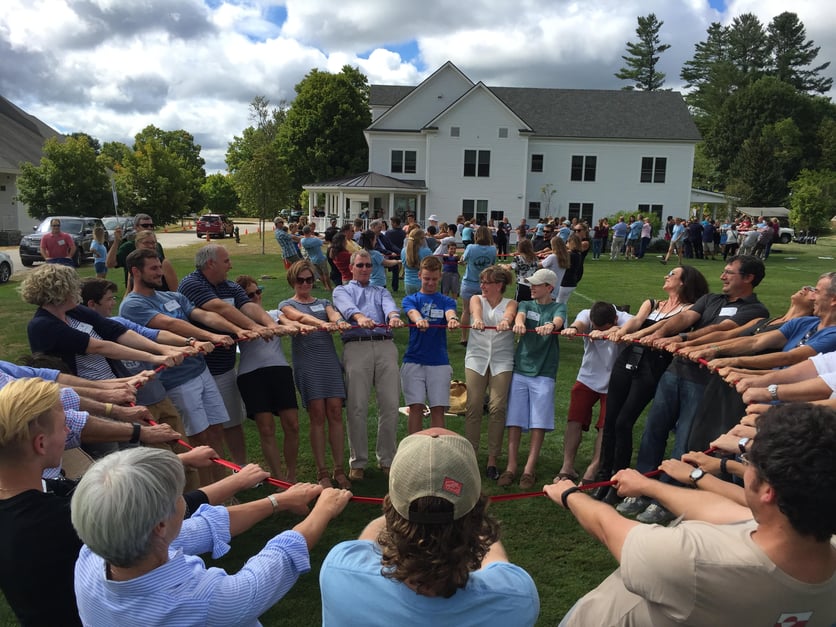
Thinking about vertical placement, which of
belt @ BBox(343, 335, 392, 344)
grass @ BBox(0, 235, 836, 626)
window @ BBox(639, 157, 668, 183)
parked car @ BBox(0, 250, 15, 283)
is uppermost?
window @ BBox(639, 157, 668, 183)

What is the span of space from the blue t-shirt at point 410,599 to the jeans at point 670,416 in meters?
3.48

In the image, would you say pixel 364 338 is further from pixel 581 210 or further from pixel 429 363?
pixel 581 210

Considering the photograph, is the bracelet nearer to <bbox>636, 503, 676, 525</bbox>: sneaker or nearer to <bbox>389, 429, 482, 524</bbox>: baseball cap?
<bbox>389, 429, 482, 524</bbox>: baseball cap

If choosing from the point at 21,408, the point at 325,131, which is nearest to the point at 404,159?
the point at 325,131

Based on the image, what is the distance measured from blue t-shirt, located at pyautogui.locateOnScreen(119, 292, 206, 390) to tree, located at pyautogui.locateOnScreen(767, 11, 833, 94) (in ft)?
306

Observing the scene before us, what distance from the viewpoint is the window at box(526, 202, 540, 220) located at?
40047 mm

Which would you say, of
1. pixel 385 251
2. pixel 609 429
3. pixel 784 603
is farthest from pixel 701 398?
pixel 385 251

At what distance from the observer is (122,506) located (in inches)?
73.2

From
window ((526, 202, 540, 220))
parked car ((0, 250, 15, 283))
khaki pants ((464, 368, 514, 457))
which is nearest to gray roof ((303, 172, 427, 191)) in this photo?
window ((526, 202, 540, 220))

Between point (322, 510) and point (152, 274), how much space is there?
10.5 ft

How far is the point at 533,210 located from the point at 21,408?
39.6 m

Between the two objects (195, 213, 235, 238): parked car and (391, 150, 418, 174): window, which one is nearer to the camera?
(391, 150, 418, 174): window

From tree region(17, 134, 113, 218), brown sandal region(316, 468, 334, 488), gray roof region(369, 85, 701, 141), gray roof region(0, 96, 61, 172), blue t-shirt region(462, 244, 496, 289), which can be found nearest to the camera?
brown sandal region(316, 468, 334, 488)

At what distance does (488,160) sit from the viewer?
38.1m
